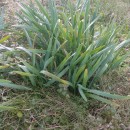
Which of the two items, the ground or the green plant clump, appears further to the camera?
the green plant clump

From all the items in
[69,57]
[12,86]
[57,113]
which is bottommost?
[57,113]

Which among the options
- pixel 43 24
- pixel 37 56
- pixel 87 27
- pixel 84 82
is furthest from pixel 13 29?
pixel 84 82

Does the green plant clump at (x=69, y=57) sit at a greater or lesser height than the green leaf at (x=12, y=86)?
greater

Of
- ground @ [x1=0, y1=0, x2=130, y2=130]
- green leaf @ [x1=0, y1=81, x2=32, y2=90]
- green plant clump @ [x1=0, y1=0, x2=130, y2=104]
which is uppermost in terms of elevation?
green plant clump @ [x1=0, y1=0, x2=130, y2=104]

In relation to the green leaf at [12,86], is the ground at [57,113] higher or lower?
lower

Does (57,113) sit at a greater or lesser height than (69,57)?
lesser

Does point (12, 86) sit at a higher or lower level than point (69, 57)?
lower

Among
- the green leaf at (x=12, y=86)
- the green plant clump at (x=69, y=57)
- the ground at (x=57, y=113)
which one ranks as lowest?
the ground at (x=57, y=113)

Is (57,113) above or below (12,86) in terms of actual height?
below

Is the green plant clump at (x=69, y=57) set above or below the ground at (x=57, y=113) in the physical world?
above

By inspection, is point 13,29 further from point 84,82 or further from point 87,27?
point 84,82

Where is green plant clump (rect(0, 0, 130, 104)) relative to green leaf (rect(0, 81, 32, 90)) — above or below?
above

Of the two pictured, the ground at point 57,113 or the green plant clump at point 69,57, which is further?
the green plant clump at point 69,57
